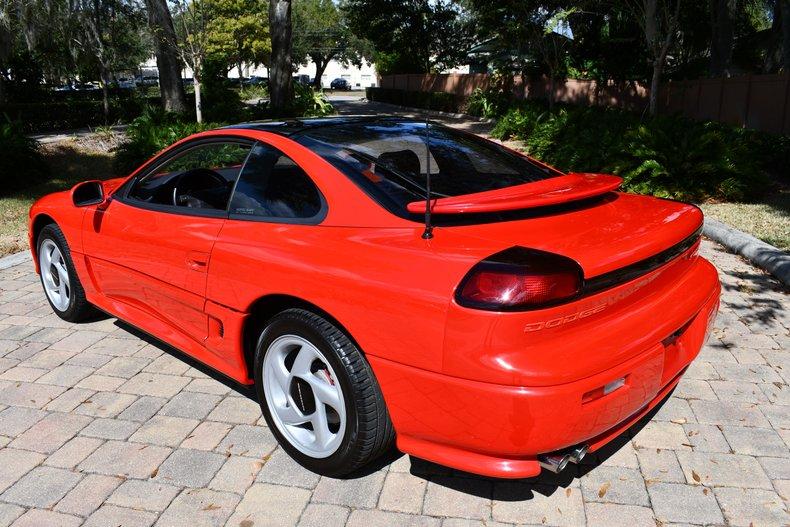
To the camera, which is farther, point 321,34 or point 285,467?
point 321,34

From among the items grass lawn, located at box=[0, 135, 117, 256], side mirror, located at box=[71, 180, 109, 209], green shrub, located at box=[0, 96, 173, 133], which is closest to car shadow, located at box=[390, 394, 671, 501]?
side mirror, located at box=[71, 180, 109, 209]

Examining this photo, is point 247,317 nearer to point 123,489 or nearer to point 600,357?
point 123,489

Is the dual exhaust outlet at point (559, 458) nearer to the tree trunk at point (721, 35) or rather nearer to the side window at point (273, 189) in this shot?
the side window at point (273, 189)

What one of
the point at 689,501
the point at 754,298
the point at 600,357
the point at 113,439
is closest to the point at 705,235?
the point at 754,298

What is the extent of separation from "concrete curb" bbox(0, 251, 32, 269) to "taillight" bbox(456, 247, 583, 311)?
5896mm

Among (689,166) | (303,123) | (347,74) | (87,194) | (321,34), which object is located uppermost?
(321,34)

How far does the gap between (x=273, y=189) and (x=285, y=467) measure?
1311mm

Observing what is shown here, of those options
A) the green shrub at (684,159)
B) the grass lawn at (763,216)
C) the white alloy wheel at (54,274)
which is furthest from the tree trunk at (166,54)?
the grass lawn at (763,216)

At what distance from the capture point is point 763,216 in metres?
7.64

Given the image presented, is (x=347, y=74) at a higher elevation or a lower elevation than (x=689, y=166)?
higher

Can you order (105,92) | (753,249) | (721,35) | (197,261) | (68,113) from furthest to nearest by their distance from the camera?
1. (721,35)
2. (68,113)
3. (105,92)
4. (753,249)
5. (197,261)

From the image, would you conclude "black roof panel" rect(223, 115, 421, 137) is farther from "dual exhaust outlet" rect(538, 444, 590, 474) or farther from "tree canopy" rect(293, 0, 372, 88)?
"tree canopy" rect(293, 0, 372, 88)

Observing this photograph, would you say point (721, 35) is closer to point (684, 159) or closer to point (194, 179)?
point (684, 159)

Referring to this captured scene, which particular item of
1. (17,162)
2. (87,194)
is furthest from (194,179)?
(17,162)
